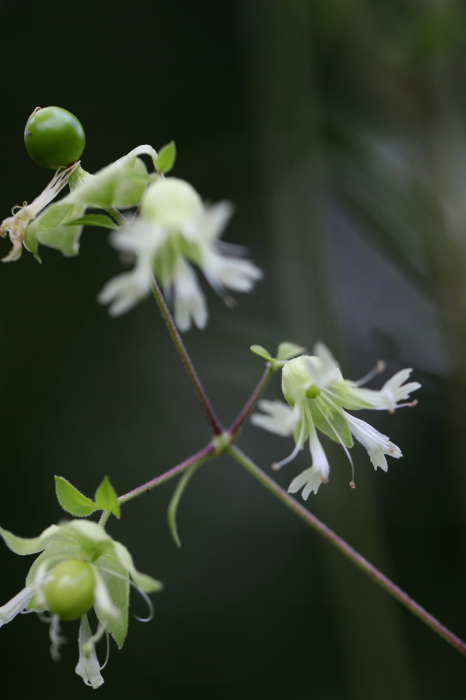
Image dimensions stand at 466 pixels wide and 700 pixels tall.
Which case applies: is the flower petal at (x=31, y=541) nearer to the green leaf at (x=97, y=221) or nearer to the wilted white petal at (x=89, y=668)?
the wilted white petal at (x=89, y=668)

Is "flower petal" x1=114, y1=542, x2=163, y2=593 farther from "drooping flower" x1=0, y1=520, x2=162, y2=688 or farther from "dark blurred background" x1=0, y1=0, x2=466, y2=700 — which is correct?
"dark blurred background" x1=0, y1=0, x2=466, y2=700

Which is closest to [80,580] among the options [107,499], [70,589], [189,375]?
[70,589]

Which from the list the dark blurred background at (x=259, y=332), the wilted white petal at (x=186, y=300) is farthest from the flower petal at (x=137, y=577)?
the dark blurred background at (x=259, y=332)

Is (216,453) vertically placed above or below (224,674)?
above

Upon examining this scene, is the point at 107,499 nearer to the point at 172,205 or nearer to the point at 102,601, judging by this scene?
the point at 102,601

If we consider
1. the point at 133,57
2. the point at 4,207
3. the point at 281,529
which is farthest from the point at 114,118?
→ the point at 281,529

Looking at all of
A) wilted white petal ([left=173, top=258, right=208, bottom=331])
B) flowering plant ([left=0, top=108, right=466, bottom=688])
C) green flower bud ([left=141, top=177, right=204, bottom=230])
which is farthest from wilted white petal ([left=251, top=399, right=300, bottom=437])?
green flower bud ([left=141, top=177, right=204, bottom=230])

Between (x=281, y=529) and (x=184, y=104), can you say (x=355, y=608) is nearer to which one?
(x=281, y=529)
